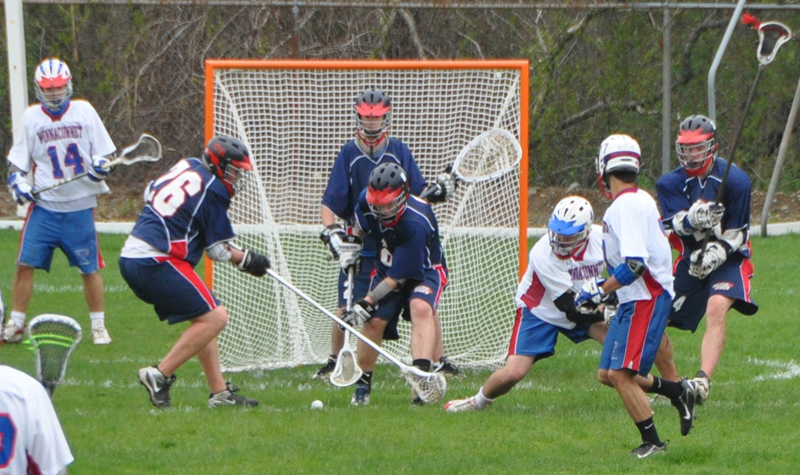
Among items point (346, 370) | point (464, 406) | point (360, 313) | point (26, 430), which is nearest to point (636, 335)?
point (464, 406)

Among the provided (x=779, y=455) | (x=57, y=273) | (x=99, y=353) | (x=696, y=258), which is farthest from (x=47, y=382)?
(x=57, y=273)

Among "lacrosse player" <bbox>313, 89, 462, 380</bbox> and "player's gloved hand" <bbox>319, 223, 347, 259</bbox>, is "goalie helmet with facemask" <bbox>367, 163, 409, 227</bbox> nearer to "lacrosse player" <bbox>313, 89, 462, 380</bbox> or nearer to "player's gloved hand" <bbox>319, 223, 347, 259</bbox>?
"player's gloved hand" <bbox>319, 223, 347, 259</bbox>

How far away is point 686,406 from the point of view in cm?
533

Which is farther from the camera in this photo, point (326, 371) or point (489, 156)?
point (489, 156)

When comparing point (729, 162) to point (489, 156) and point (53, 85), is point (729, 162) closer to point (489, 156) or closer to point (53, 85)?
point (489, 156)

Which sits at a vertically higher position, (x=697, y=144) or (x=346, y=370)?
(x=697, y=144)

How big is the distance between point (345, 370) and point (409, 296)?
1.83ft

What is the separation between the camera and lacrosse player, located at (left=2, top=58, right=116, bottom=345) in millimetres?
8023

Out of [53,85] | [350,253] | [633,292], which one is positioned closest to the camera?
[633,292]

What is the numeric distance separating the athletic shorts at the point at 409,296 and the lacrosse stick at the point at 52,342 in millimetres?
3466

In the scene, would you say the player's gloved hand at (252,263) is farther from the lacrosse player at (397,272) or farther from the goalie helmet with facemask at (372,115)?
the goalie helmet with facemask at (372,115)

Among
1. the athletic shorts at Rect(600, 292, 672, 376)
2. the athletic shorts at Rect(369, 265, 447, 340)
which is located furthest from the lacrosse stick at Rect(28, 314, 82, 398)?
the athletic shorts at Rect(369, 265, 447, 340)

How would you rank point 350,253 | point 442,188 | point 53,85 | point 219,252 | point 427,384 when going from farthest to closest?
point 53,85 → point 442,188 → point 350,253 → point 427,384 → point 219,252

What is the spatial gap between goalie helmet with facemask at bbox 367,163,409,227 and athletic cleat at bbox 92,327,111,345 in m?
2.67
